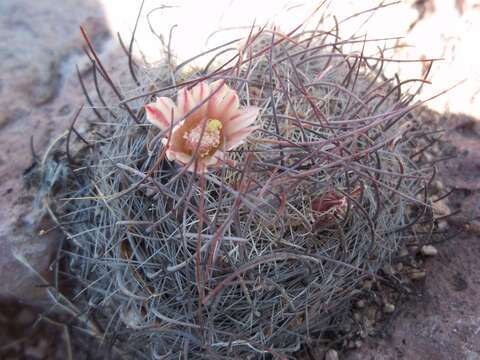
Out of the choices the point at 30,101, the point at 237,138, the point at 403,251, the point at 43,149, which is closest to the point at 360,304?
the point at 403,251

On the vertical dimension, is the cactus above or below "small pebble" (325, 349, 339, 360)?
above

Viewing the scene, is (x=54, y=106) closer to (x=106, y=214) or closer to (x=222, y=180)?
(x=106, y=214)

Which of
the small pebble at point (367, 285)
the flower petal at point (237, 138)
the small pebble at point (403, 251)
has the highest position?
the flower petal at point (237, 138)

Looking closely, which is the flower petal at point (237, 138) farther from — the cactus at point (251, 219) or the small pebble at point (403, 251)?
the small pebble at point (403, 251)

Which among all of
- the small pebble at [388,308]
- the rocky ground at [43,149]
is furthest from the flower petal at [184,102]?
the small pebble at [388,308]

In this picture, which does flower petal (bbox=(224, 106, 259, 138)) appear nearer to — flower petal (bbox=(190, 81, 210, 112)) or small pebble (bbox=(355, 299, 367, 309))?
flower petal (bbox=(190, 81, 210, 112))

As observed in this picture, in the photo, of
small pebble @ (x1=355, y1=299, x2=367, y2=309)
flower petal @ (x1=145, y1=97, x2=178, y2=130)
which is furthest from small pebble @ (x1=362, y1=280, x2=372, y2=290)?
flower petal @ (x1=145, y1=97, x2=178, y2=130)
